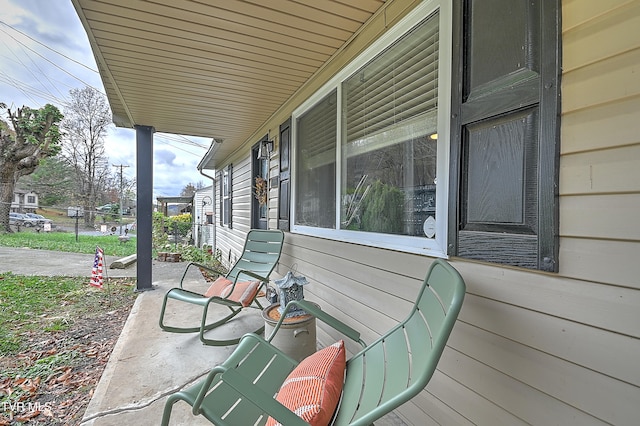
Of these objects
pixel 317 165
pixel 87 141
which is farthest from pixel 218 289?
pixel 87 141

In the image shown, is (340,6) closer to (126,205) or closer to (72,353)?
(72,353)

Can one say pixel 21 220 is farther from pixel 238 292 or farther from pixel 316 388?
pixel 316 388

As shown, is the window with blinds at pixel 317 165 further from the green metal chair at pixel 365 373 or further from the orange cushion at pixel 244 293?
the green metal chair at pixel 365 373

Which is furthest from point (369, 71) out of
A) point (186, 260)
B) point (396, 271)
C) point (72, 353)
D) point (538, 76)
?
point (186, 260)

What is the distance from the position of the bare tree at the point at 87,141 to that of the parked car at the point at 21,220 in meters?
2.71

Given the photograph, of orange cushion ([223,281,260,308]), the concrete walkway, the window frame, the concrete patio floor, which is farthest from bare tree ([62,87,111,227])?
the window frame

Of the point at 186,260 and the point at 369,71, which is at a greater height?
the point at 369,71

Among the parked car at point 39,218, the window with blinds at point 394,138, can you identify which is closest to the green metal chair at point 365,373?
the window with blinds at point 394,138

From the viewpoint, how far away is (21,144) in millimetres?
10664

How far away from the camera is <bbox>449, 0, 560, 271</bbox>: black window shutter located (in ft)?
3.18

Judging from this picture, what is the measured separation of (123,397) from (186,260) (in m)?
6.25

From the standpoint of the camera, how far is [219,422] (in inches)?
41.8

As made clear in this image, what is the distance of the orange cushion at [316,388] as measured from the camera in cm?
108

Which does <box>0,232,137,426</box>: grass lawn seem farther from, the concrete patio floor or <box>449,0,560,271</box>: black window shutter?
<box>449,0,560,271</box>: black window shutter
